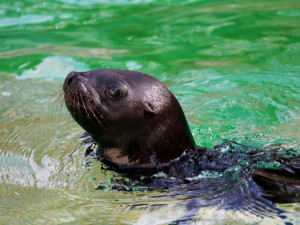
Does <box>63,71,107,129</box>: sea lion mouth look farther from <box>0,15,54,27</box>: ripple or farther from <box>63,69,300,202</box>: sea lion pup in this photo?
<box>0,15,54,27</box>: ripple

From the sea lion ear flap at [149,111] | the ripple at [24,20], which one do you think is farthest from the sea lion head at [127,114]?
the ripple at [24,20]

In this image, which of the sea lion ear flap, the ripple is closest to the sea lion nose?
the sea lion ear flap

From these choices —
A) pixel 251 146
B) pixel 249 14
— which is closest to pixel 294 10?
pixel 249 14

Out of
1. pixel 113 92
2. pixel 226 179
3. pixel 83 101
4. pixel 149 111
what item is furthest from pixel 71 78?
pixel 226 179

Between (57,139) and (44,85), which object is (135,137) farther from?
(44,85)

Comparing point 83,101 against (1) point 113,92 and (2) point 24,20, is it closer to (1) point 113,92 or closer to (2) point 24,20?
(1) point 113,92

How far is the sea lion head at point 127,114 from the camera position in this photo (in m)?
4.35

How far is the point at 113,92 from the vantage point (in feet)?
14.3

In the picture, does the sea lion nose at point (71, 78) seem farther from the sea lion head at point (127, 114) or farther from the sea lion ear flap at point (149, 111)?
the sea lion ear flap at point (149, 111)

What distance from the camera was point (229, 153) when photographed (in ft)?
15.3

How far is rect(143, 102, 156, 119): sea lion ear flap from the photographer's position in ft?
14.4

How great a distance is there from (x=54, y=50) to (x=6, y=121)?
2.79 m

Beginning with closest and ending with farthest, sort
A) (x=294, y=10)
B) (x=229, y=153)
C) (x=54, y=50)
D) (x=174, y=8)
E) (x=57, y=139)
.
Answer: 1. (x=229, y=153)
2. (x=57, y=139)
3. (x=54, y=50)
4. (x=294, y=10)
5. (x=174, y=8)

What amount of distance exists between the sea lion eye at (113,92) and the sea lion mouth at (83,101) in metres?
0.11
